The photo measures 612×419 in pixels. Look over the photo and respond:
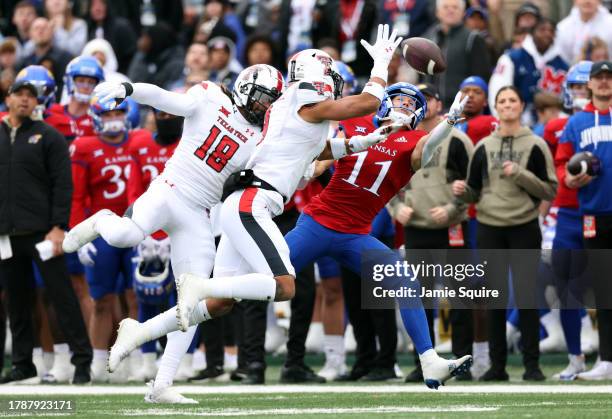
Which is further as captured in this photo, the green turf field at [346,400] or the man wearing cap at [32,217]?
the man wearing cap at [32,217]

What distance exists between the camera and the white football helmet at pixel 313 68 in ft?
27.3

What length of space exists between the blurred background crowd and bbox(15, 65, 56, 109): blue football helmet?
8 centimetres

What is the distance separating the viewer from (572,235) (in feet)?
35.9

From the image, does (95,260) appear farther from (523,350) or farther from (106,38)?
(106,38)

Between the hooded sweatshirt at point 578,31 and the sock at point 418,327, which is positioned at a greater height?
the hooded sweatshirt at point 578,31

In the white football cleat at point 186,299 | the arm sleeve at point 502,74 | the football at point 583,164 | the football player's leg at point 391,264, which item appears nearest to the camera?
the white football cleat at point 186,299

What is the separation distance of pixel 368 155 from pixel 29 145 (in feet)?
9.71

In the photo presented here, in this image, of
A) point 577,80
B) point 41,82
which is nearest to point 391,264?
point 577,80

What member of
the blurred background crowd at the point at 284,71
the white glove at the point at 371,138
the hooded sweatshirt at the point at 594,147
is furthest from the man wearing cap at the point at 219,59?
the white glove at the point at 371,138

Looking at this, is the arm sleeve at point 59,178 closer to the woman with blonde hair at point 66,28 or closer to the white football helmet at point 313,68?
the white football helmet at point 313,68

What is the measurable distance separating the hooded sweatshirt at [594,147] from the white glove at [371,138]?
2.42m

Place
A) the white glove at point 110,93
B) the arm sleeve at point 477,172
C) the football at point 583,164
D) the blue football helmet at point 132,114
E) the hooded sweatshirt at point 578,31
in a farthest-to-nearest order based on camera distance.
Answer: the hooded sweatshirt at point 578,31 → the blue football helmet at point 132,114 → the arm sleeve at point 477,172 → the football at point 583,164 → the white glove at point 110,93

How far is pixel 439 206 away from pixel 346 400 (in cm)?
251

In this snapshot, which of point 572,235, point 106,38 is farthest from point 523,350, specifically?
point 106,38
